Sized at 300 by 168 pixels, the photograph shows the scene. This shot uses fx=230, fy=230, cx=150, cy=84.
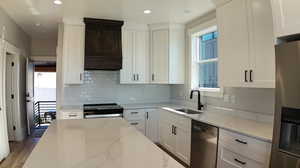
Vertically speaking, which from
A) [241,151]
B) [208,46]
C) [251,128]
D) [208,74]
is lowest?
[241,151]

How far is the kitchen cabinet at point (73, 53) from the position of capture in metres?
4.46

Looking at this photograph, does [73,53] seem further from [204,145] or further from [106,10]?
[204,145]

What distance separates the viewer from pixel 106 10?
3.97 metres

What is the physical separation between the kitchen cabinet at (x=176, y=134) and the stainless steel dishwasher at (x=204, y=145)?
16cm

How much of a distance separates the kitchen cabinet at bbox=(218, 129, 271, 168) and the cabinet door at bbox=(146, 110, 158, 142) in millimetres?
2191

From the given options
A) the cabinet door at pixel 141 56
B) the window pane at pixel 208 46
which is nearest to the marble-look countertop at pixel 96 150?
the window pane at pixel 208 46

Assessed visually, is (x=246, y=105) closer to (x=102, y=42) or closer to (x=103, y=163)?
(x=103, y=163)

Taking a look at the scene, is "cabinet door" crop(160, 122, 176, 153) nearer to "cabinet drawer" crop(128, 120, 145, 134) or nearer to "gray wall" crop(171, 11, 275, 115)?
"cabinet drawer" crop(128, 120, 145, 134)

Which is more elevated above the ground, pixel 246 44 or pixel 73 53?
pixel 73 53

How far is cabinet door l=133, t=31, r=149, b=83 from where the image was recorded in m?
4.94

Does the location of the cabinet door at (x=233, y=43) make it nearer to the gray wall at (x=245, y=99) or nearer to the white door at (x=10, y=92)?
the gray wall at (x=245, y=99)

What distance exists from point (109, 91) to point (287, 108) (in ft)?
12.8

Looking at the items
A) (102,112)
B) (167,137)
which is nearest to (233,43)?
(167,137)

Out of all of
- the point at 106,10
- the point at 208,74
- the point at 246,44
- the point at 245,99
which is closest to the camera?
the point at 246,44
